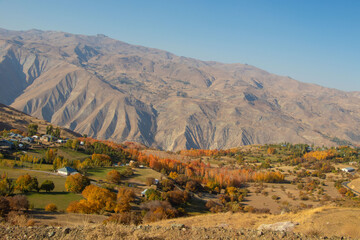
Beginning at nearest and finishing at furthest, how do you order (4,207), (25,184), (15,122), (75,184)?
(4,207) < (25,184) < (75,184) < (15,122)

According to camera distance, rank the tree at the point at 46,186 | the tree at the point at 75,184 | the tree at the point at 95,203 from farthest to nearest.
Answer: the tree at the point at 75,184
the tree at the point at 46,186
the tree at the point at 95,203

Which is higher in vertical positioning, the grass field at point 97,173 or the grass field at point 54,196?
the grass field at point 54,196

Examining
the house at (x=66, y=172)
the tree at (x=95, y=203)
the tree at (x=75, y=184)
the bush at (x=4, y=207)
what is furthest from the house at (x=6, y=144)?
the bush at (x=4, y=207)

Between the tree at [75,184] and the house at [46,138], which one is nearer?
Result: the tree at [75,184]

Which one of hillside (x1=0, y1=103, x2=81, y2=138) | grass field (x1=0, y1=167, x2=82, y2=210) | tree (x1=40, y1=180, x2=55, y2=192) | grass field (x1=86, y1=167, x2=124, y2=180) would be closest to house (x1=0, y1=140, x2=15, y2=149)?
grass field (x1=0, y1=167, x2=82, y2=210)

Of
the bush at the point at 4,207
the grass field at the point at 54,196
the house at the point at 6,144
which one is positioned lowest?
the house at the point at 6,144

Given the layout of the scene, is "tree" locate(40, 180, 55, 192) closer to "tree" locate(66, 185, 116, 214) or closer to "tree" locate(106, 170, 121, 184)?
"tree" locate(66, 185, 116, 214)

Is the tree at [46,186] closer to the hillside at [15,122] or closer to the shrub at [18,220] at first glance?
the shrub at [18,220]

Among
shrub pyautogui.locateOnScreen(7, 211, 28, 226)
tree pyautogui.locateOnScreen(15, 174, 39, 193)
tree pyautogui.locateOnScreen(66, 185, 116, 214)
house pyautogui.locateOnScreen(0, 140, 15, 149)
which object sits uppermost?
shrub pyautogui.locateOnScreen(7, 211, 28, 226)

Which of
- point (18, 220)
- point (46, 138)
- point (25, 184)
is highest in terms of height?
point (18, 220)

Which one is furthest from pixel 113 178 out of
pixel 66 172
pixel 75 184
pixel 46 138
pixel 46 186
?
pixel 46 138

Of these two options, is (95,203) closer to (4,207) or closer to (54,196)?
(54,196)

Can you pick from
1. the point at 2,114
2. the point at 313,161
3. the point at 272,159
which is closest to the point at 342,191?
the point at 313,161
